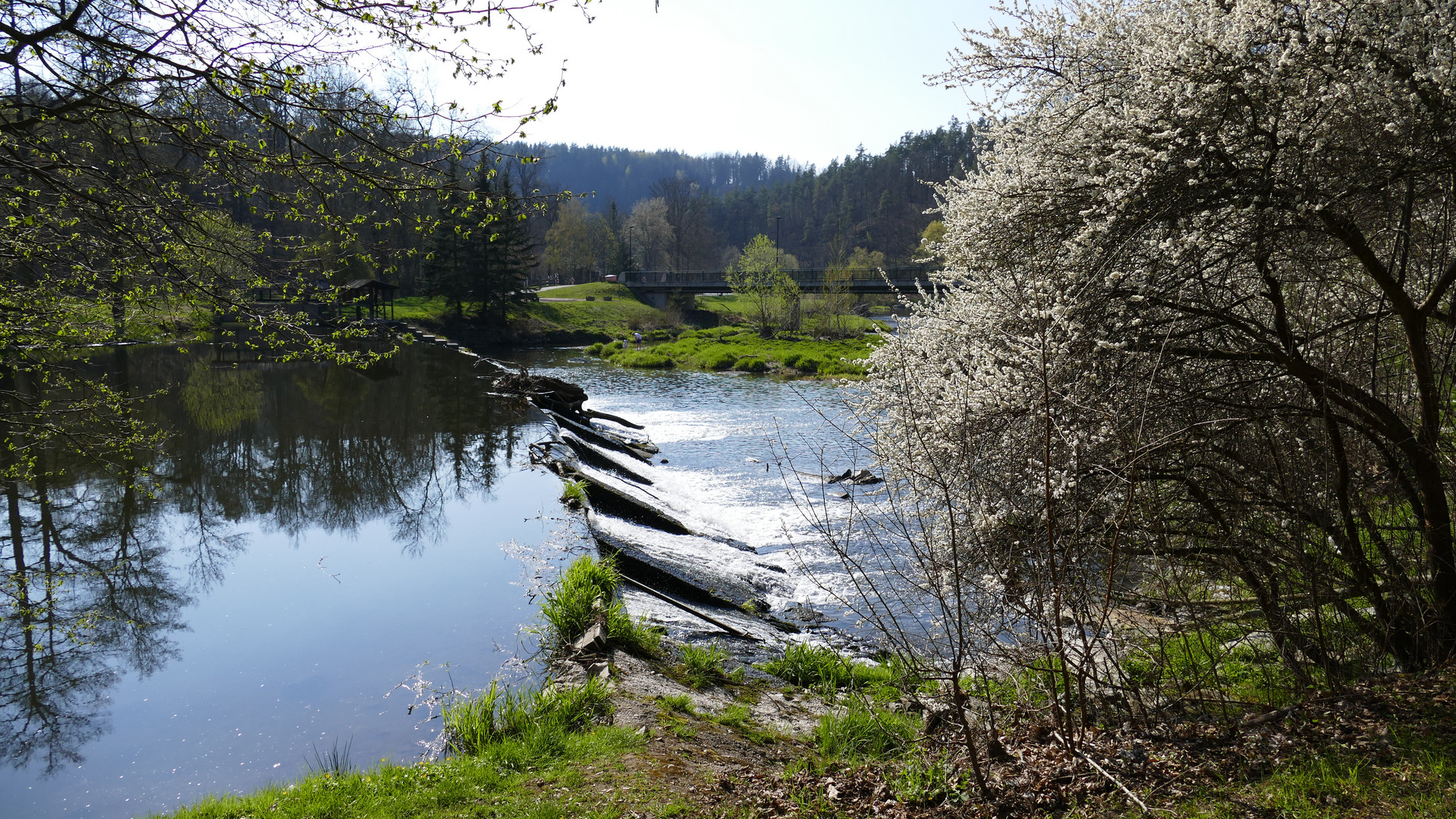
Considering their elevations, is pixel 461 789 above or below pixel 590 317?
below

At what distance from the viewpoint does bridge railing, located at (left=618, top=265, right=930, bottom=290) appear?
54.2 meters

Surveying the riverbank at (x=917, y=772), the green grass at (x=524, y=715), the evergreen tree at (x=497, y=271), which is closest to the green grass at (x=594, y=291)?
the evergreen tree at (x=497, y=271)

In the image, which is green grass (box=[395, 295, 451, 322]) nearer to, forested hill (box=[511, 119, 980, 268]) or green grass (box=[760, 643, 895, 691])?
forested hill (box=[511, 119, 980, 268])

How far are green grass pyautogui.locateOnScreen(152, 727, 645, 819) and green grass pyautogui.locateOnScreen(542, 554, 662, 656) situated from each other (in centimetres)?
207

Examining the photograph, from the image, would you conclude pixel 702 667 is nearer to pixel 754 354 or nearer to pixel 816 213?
pixel 754 354

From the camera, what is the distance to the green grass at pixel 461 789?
4664 mm

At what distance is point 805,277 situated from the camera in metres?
66.5

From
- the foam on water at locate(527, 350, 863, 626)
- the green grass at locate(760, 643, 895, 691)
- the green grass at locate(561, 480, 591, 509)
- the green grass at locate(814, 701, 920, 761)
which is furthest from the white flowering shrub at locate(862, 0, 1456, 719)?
the green grass at locate(561, 480, 591, 509)

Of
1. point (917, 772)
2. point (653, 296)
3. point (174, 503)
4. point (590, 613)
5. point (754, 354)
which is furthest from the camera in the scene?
point (653, 296)

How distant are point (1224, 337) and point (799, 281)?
58139mm

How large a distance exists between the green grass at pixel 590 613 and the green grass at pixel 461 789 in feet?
6.80

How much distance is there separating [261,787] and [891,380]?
6.02m

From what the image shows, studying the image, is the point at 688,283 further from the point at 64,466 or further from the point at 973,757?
the point at 973,757

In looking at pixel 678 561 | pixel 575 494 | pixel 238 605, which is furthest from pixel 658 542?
pixel 238 605
